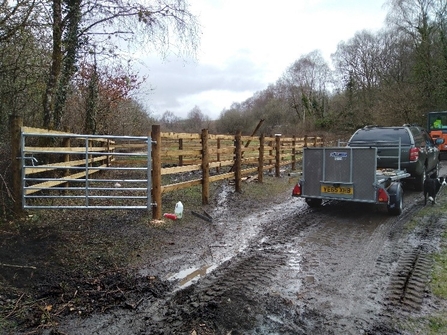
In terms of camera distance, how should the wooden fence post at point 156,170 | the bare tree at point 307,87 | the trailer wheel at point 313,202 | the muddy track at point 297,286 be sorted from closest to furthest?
the muddy track at point 297,286, the wooden fence post at point 156,170, the trailer wheel at point 313,202, the bare tree at point 307,87

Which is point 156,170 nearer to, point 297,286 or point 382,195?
point 297,286

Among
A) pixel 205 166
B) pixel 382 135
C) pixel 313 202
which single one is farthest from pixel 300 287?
pixel 382 135

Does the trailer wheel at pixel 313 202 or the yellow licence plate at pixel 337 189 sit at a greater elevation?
the yellow licence plate at pixel 337 189

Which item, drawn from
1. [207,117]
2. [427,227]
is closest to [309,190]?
[427,227]

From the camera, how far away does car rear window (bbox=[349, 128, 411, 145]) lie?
29.6 feet

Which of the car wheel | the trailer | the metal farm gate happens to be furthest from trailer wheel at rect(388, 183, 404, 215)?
the metal farm gate

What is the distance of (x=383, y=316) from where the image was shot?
311 cm

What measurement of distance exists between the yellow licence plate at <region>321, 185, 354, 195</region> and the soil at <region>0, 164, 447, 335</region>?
1.84 feet

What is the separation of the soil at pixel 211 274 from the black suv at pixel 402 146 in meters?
2.37

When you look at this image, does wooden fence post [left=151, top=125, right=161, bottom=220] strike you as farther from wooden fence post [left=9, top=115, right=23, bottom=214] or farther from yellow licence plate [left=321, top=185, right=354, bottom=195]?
yellow licence plate [left=321, top=185, right=354, bottom=195]

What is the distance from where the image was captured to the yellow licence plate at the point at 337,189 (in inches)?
267

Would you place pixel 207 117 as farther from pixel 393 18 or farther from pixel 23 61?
pixel 23 61

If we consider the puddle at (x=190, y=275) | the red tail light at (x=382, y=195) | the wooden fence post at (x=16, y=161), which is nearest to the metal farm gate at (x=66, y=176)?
the wooden fence post at (x=16, y=161)

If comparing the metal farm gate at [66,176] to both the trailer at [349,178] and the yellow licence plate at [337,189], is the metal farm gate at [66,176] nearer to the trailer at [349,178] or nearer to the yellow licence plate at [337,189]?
the trailer at [349,178]
